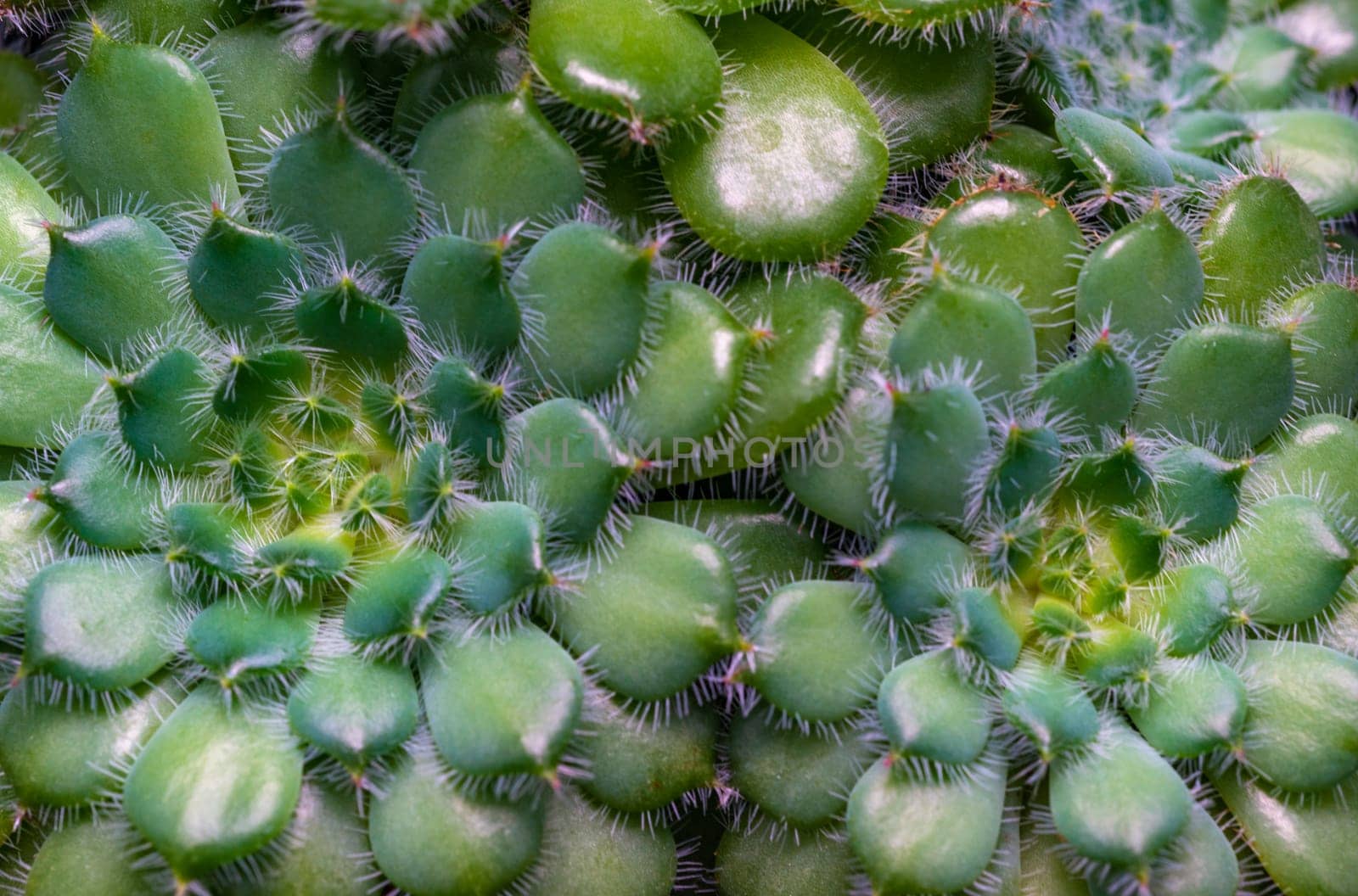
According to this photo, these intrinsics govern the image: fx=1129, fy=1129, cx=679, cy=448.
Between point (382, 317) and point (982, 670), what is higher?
point (382, 317)

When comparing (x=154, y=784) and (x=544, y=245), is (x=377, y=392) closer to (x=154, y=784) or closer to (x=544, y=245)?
(x=544, y=245)

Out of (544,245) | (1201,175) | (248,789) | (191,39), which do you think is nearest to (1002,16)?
(1201,175)

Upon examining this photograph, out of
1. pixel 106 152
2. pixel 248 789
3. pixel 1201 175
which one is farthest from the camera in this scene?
pixel 1201 175

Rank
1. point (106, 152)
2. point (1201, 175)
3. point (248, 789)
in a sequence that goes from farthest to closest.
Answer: point (1201, 175) → point (106, 152) → point (248, 789)

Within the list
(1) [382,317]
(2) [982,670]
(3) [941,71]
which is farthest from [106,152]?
(2) [982,670]

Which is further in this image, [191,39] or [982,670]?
[191,39]

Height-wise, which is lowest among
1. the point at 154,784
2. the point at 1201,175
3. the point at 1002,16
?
the point at 154,784
